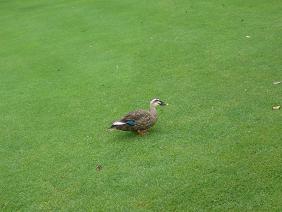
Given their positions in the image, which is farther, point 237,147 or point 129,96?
point 129,96

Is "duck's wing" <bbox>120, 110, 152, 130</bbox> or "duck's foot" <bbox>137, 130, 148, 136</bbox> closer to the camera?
"duck's wing" <bbox>120, 110, 152, 130</bbox>

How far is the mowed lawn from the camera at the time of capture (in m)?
6.52

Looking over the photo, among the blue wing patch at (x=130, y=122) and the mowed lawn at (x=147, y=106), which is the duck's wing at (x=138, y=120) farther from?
the mowed lawn at (x=147, y=106)

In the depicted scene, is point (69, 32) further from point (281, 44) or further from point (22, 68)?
point (281, 44)

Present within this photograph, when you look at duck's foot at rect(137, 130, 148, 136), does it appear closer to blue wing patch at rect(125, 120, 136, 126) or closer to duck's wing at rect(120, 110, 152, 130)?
duck's wing at rect(120, 110, 152, 130)

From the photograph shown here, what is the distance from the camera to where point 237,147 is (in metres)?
7.25

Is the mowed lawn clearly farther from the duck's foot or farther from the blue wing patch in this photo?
the blue wing patch

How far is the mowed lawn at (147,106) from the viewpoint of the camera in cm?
652

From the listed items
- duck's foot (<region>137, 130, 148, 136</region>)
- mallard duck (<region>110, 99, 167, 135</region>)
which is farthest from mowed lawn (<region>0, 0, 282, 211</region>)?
mallard duck (<region>110, 99, 167, 135</region>)

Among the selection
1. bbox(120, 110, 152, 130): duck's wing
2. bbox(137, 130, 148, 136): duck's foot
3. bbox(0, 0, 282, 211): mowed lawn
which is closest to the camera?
bbox(0, 0, 282, 211): mowed lawn

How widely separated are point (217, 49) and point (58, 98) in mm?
4066

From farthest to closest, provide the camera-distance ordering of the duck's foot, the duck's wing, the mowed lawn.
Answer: the duck's foot
the duck's wing
the mowed lawn

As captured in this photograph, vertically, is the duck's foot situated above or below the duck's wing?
below

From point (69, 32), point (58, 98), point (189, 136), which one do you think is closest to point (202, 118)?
point (189, 136)
